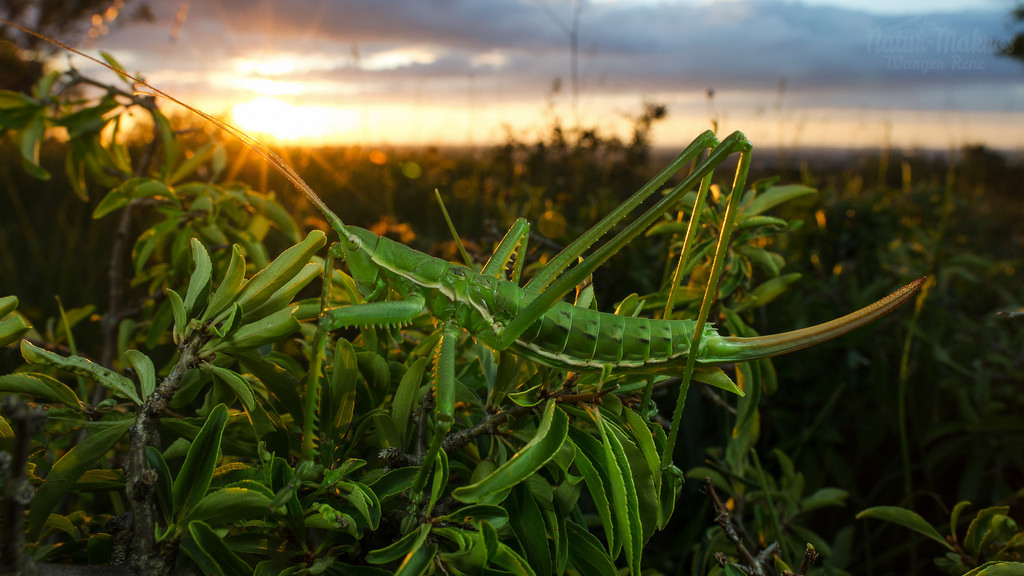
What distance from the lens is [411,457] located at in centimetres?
88

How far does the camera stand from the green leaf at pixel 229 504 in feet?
2.31

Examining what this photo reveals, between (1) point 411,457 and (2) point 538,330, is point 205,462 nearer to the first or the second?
(1) point 411,457

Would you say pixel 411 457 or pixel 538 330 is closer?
pixel 411 457

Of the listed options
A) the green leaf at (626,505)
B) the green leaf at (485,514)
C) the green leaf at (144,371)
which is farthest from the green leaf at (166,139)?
the green leaf at (626,505)

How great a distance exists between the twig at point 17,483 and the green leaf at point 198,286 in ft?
1.06

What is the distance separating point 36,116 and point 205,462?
147cm

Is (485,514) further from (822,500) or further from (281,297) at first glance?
(822,500)

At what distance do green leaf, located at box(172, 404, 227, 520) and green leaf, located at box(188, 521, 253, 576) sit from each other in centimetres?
5

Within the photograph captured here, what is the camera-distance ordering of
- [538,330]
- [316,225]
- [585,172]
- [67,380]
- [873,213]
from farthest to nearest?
[585,172] → [873,213] → [316,225] → [67,380] → [538,330]

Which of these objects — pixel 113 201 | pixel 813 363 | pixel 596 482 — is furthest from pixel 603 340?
pixel 813 363

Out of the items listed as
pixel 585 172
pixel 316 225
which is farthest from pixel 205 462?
pixel 585 172

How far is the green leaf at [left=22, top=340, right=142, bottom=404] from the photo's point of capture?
0.77 meters

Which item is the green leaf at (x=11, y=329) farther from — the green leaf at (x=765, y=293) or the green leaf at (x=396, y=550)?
the green leaf at (x=765, y=293)

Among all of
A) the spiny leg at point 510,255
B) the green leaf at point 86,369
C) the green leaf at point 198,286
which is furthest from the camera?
the spiny leg at point 510,255
